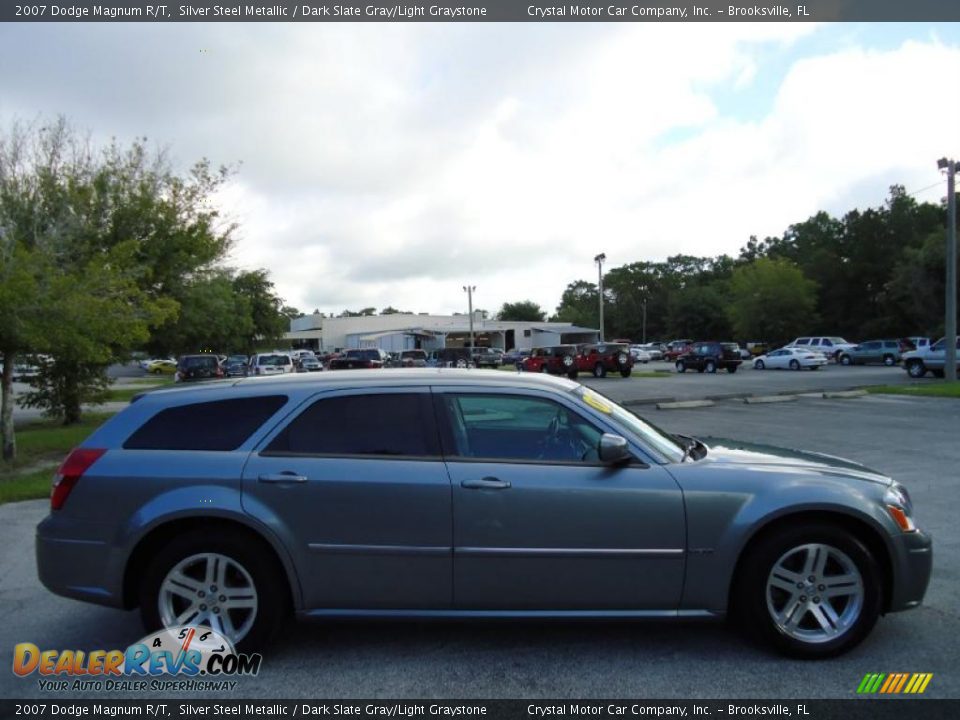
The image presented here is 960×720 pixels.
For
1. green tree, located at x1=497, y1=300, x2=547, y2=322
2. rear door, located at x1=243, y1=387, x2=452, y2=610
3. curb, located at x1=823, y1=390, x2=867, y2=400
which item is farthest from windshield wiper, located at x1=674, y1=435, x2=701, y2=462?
green tree, located at x1=497, y1=300, x2=547, y2=322

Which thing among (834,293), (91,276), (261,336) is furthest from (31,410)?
(834,293)

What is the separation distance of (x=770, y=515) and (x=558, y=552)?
117 centimetres

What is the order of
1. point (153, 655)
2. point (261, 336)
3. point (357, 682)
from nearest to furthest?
point (357, 682) → point (153, 655) → point (261, 336)

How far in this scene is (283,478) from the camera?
3.90m

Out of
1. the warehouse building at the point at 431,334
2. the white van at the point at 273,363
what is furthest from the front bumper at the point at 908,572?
the warehouse building at the point at 431,334

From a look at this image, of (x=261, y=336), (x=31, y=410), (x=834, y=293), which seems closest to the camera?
(x=31, y=410)

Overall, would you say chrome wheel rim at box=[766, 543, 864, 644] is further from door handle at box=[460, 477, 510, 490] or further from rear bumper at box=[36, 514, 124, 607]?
rear bumper at box=[36, 514, 124, 607]

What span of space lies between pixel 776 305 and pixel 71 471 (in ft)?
231

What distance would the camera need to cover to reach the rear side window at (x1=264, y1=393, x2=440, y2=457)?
4.05m

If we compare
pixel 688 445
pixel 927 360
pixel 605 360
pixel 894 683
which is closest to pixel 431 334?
pixel 605 360

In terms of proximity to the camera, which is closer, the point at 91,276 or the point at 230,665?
the point at 230,665

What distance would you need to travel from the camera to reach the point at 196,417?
419 cm

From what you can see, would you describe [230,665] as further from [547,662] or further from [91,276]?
[91,276]

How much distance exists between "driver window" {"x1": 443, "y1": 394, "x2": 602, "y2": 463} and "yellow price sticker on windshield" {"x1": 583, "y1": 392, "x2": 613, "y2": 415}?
0.13m
